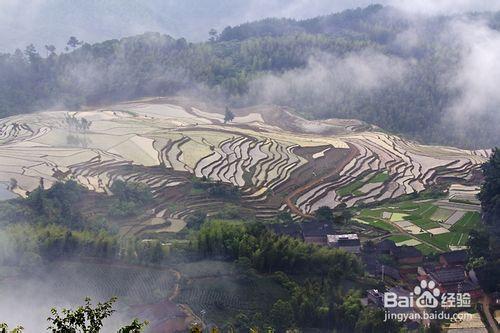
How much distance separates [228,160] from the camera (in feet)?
98.2

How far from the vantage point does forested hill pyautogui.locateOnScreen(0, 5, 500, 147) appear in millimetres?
45062

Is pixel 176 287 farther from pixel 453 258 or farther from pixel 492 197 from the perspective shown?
pixel 492 197

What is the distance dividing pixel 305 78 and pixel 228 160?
2340 centimetres

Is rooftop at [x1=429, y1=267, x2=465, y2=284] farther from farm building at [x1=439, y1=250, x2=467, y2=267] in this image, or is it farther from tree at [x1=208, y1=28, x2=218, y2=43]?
tree at [x1=208, y1=28, x2=218, y2=43]

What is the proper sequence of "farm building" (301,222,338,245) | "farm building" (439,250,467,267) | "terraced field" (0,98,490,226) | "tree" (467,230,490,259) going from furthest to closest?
"terraced field" (0,98,490,226) < "farm building" (301,222,338,245) < "farm building" (439,250,467,267) < "tree" (467,230,490,259)

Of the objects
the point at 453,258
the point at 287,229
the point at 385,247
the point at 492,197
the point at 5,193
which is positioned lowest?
the point at 453,258

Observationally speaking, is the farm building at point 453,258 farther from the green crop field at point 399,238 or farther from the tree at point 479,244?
the green crop field at point 399,238

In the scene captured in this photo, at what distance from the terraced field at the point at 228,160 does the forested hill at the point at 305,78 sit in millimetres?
6269

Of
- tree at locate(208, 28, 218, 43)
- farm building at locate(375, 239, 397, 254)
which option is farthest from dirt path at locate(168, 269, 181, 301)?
tree at locate(208, 28, 218, 43)

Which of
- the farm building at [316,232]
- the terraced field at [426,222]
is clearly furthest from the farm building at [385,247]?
the farm building at [316,232]

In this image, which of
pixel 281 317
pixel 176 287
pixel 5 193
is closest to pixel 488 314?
pixel 281 317

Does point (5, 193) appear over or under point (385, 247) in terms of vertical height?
over

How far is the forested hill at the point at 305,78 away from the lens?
45.1 meters

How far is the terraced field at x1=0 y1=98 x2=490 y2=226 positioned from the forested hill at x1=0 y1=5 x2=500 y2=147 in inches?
247
